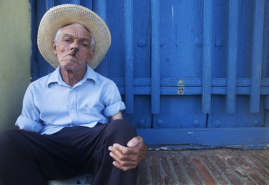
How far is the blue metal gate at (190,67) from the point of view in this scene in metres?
1.83

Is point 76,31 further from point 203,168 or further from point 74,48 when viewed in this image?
point 203,168

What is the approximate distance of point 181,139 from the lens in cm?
192

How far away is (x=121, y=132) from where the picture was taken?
1059 mm

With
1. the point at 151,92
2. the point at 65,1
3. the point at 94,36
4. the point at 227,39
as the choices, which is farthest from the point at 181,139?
the point at 65,1

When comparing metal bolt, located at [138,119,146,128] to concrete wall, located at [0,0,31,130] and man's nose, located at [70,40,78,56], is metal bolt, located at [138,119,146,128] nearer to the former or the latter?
man's nose, located at [70,40,78,56]

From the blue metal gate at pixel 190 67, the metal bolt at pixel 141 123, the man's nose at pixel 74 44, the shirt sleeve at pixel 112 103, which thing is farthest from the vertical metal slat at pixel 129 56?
the man's nose at pixel 74 44

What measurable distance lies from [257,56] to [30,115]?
227 centimetres

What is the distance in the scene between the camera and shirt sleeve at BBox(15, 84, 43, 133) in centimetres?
133

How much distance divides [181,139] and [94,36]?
4.66ft

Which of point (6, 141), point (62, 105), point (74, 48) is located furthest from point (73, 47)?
point (6, 141)

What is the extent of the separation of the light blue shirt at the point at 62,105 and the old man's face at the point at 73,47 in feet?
0.39

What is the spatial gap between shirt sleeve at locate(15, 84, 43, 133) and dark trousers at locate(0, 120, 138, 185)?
0.63 feet

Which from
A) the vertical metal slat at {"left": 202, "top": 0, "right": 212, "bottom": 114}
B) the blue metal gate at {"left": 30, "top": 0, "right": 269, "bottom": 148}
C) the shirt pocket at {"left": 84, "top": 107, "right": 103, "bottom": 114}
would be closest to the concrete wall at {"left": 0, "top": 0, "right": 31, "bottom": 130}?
the blue metal gate at {"left": 30, "top": 0, "right": 269, "bottom": 148}

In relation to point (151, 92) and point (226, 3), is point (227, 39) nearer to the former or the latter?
point (226, 3)
